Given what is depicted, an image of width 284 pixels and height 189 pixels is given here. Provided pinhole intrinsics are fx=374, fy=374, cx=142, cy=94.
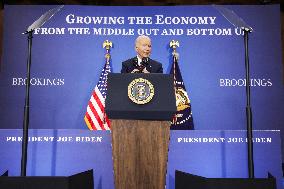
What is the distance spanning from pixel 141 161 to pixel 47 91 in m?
2.77

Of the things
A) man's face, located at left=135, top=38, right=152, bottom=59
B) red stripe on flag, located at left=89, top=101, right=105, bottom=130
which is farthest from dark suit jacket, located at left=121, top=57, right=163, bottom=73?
red stripe on flag, located at left=89, top=101, right=105, bottom=130

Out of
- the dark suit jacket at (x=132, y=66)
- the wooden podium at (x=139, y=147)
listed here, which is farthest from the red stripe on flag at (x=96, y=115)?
the wooden podium at (x=139, y=147)

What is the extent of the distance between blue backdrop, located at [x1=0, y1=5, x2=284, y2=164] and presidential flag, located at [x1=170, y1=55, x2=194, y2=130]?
0.38 ft

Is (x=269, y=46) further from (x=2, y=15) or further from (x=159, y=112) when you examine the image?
(x=2, y=15)

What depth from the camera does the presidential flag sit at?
16.1 ft

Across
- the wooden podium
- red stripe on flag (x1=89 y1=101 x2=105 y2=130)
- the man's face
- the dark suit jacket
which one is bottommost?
the wooden podium

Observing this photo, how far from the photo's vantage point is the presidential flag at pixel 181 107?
4898 millimetres

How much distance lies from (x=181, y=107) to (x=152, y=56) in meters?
0.85

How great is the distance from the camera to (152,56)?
525 centimetres

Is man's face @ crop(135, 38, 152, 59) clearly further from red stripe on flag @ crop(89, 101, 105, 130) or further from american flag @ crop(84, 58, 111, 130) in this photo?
red stripe on flag @ crop(89, 101, 105, 130)

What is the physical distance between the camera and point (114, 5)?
225 inches

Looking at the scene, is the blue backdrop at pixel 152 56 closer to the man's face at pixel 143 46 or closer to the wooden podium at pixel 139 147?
the man's face at pixel 143 46

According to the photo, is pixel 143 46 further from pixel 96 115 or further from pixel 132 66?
pixel 96 115

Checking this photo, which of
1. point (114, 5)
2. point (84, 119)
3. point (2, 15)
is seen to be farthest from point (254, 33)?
point (2, 15)
